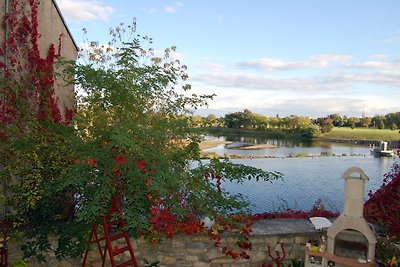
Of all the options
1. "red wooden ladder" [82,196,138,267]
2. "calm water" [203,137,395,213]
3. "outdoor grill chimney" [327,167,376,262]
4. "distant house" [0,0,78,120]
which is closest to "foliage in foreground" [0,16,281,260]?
"red wooden ladder" [82,196,138,267]

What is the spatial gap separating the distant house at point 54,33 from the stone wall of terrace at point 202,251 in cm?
355

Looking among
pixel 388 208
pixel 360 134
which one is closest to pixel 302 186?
pixel 388 208

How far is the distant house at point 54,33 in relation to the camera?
26.2ft

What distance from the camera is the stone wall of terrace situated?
18.3ft

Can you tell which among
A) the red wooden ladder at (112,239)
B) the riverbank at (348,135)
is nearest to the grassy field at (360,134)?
the riverbank at (348,135)

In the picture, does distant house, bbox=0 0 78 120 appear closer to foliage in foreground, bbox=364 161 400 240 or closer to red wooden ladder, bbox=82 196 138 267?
red wooden ladder, bbox=82 196 138 267

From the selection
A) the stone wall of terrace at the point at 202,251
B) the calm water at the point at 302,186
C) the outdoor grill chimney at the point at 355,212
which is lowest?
the calm water at the point at 302,186

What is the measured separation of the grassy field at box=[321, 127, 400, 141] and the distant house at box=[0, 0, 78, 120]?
5991 centimetres

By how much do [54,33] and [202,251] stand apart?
21.9 feet

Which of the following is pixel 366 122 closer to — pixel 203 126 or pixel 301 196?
pixel 301 196

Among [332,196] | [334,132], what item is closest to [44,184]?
[332,196]

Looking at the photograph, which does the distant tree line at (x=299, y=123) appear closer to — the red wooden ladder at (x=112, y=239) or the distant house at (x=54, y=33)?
the distant house at (x=54, y=33)

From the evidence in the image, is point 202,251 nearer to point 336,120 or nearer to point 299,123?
point 299,123

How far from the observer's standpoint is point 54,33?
895 cm
